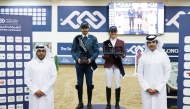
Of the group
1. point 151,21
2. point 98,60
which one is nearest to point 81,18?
point 98,60

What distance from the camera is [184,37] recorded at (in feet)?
13.8

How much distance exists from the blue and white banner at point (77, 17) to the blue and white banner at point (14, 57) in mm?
9829

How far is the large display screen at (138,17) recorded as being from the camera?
1389 centimetres

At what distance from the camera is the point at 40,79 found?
381cm

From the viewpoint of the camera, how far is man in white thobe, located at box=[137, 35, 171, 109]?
3680mm

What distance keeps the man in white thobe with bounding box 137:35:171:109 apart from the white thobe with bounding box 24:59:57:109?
1407 mm

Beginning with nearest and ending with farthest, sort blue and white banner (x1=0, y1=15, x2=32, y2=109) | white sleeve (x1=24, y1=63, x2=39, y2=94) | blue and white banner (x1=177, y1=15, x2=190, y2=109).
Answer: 1. white sleeve (x1=24, y1=63, x2=39, y2=94)
2. blue and white banner (x1=177, y1=15, x2=190, y2=109)
3. blue and white banner (x1=0, y1=15, x2=32, y2=109)

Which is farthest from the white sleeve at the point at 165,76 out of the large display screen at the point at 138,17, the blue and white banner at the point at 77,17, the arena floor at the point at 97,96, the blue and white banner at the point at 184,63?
the blue and white banner at the point at 77,17

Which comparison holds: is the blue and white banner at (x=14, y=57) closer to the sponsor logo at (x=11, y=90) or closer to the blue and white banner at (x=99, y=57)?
the sponsor logo at (x=11, y=90)

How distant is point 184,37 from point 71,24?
10.7 m

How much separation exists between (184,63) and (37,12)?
1155cm

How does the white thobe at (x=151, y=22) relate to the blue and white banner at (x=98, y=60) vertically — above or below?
above

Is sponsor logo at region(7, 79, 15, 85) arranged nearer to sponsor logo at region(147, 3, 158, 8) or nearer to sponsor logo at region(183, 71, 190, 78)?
sponsor logo at region(183, 71, 190, 78)

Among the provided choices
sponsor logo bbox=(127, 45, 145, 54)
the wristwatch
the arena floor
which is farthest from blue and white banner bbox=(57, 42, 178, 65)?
the wristwatch
